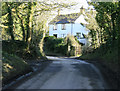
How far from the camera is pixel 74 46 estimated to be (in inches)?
1614

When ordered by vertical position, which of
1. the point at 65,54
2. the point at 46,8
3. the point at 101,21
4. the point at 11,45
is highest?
the point at 46,8

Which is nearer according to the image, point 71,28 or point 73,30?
point 73,30

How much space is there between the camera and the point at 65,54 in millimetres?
42750

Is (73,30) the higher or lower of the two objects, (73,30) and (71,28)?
the lower

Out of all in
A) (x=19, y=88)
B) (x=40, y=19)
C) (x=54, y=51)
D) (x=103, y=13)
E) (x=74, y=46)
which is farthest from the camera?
(x=54, y=51)

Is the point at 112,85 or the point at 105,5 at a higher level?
the point at 105,5

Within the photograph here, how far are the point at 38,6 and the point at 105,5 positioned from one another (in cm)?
869

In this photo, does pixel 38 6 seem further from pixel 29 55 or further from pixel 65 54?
pixel 65 54

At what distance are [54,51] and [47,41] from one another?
3642 mm

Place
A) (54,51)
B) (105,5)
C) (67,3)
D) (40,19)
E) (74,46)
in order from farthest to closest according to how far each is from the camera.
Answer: (54,51) < (74,46) < (40,19) < (67,3) < (105,5)

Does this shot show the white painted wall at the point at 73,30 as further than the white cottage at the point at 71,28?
Yes

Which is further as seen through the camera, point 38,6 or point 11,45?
point 38,6

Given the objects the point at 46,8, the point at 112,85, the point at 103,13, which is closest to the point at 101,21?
the point at 103,13

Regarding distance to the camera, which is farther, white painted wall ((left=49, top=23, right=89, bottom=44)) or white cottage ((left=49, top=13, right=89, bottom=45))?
white painted wall ((left=49, top=23, right=89, bottom=44))
